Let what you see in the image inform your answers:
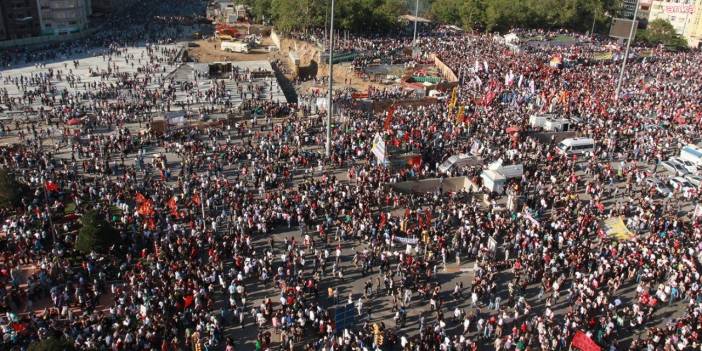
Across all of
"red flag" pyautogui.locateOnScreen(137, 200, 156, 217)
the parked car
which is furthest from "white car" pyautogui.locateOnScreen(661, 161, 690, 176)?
"red flag" pyautogui.locateOnScreen(137, 200, 156, 217)

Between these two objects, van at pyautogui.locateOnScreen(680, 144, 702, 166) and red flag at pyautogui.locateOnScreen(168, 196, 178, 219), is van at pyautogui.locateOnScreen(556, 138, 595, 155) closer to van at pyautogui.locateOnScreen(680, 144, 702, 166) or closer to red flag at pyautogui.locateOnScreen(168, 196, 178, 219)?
van at pyautogui.locateOnScreen(680, 144, 702, 166)

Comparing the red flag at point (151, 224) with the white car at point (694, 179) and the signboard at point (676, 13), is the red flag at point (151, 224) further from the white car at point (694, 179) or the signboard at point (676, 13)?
the signboard at point (676, 13)

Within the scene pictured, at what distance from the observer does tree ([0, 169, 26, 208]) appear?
77.5 feet

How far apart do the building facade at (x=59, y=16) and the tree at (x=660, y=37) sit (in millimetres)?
86670

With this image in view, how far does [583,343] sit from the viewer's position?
1638 cm

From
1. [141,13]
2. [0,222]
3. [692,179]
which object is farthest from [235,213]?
[141,13]

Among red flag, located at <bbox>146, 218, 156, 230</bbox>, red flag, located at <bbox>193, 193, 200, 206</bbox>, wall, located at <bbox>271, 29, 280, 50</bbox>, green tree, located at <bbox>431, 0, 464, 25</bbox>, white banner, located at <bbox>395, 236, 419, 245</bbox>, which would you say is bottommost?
white banner, located at <bbox>395, 236, 419, 245</bbox>

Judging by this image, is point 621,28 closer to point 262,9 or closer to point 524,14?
point 524,14

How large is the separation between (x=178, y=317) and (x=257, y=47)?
6281cm

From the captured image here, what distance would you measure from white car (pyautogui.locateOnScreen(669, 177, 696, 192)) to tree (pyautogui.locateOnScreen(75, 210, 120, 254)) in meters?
27.4

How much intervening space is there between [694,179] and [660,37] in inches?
2426

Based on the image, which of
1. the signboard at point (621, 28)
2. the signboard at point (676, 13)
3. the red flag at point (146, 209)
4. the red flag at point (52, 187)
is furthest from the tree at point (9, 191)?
the signboard at point (676, 13)

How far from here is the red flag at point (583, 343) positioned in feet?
53.1

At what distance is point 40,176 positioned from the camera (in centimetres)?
2686
